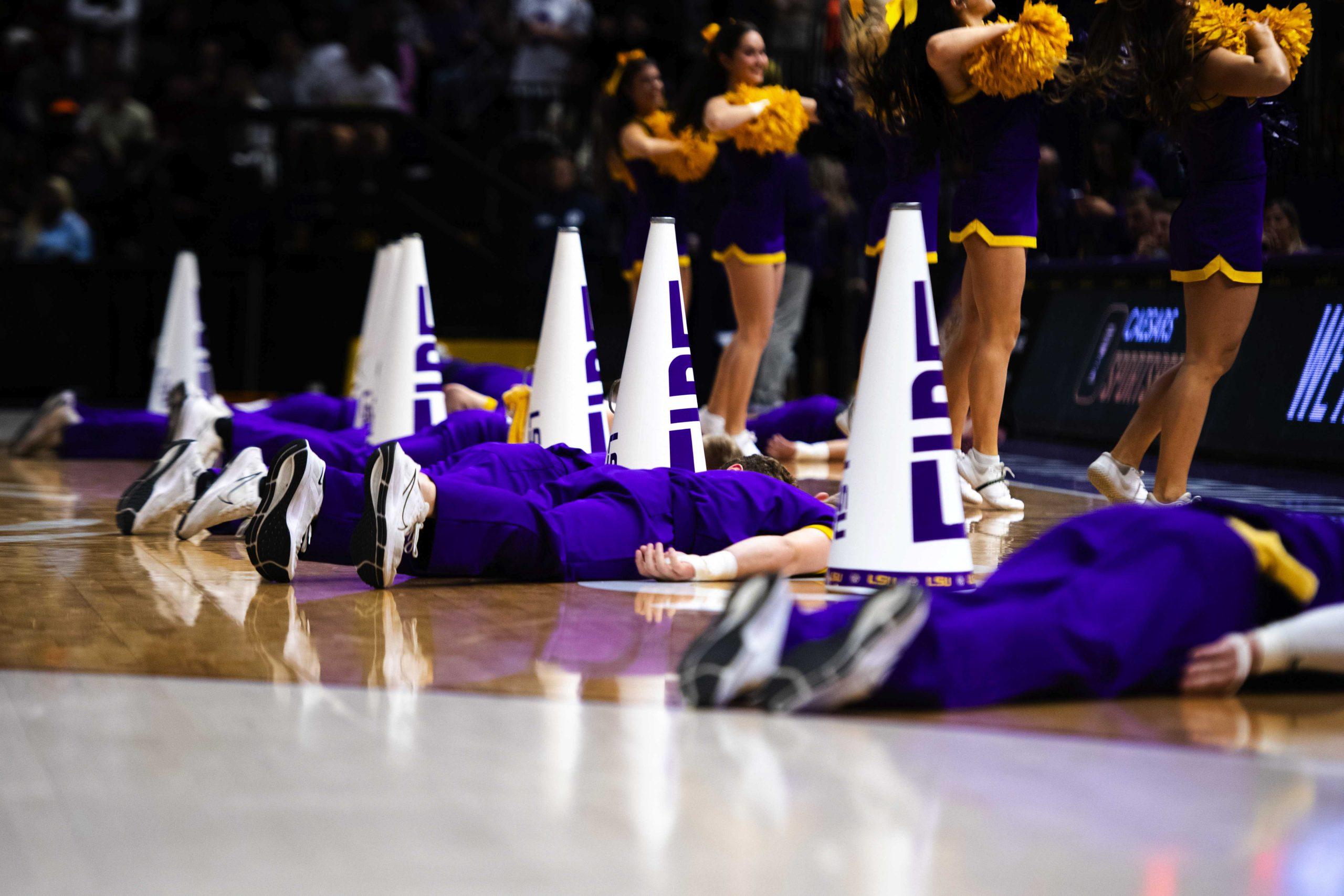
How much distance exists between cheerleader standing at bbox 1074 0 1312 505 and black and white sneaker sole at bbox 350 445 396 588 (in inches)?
90.9

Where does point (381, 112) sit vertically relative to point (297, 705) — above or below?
above

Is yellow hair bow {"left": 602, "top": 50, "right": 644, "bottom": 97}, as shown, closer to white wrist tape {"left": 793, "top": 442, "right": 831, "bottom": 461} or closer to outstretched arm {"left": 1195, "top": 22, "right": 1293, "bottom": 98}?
white wrist tape {"left": 793, "top": 442, "right": 831, "bottom": 461}

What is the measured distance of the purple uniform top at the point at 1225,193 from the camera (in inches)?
168

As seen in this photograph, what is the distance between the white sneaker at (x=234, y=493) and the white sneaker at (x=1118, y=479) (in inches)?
98.1

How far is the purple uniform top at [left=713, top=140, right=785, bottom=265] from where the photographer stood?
6.48 m

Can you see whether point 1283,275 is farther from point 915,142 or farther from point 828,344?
point 828,344

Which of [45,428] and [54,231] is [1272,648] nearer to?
[45,428]

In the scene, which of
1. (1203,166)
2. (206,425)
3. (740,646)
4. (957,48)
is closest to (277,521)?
(740,646)

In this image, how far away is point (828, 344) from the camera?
426 inches

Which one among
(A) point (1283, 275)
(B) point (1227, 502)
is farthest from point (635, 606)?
(A) point (1283, 275)

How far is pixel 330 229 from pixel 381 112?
37.4 inches

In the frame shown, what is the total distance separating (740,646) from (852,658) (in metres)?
0.18

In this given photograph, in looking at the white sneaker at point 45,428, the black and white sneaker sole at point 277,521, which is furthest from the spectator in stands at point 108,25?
the black and white sneaker sole at point 277,521

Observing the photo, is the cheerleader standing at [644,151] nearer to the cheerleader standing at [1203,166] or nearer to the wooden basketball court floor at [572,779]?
the cheerleader standing at [1203,166]
